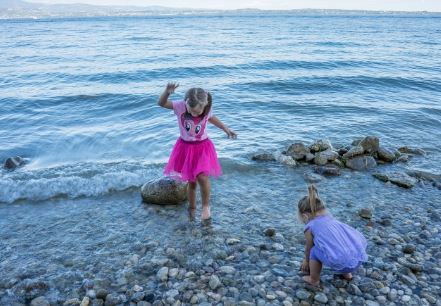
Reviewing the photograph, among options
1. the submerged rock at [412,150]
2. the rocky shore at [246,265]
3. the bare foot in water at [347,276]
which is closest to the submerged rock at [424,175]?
the rocky shore at [246,265]

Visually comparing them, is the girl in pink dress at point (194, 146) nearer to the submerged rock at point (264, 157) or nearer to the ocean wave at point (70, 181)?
the ocean wave at point (70, 181)

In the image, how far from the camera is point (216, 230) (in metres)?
6.82

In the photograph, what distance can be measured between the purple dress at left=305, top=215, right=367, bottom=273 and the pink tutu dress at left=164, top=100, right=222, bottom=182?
7.41 feet

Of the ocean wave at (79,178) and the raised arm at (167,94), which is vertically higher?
the raised arm at (167,94)

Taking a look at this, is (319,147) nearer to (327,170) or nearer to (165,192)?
(327,170)

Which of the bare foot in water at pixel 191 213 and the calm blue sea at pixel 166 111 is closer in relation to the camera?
the bare foot in water at pixel 191 213

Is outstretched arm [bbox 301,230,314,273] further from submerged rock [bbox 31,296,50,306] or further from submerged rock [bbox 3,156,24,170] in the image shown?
submerged rock [bbox 3,156,24,170]

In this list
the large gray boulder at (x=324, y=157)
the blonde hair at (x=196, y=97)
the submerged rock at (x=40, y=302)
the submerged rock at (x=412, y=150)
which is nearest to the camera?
the submerged rock at (x=40, y=302)

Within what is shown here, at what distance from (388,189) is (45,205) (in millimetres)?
6871

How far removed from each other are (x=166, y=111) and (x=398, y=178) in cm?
A: 986

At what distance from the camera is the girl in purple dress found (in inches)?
198

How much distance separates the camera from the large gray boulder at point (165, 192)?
779cm

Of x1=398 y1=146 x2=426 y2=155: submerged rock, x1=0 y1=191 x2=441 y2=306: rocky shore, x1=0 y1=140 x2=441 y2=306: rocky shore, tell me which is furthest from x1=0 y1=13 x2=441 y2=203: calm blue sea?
x1=0 y1=191 x2=441 y2=306: rocky shore

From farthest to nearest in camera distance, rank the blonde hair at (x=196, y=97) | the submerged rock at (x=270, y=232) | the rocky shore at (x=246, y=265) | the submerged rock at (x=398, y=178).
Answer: the submerged rock at (x=398, y=178), the submerged rock at (x=270, y=232), the blonde hair at (x=196, y=97), the rocky shore at (x=246, y=265)
